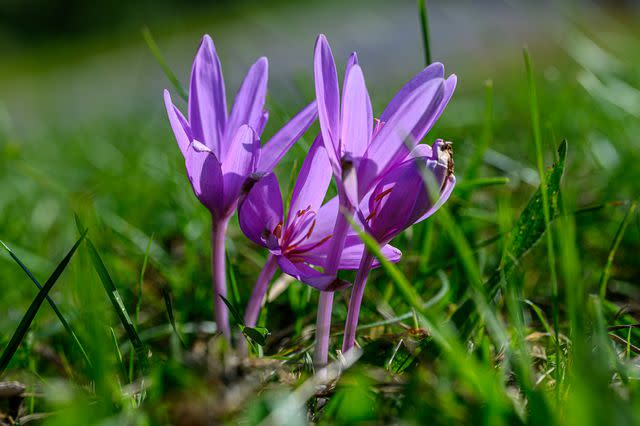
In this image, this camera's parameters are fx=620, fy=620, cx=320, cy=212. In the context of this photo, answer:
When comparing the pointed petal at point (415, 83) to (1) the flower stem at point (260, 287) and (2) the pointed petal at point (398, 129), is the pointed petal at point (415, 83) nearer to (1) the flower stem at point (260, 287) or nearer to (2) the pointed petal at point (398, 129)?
(2) the pointed petal at point (398, 129)

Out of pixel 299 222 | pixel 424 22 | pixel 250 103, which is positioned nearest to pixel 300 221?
pixel 299 222

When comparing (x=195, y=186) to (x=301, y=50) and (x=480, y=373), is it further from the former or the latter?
(x=301, y=50)

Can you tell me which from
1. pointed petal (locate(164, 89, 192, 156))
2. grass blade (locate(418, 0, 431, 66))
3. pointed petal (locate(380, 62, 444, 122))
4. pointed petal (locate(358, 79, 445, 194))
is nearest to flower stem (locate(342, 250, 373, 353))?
pointed petal (locate(358, 79, 445, 194))

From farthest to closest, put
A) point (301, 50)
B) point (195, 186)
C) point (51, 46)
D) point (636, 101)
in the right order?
point (51, 46) → point (301, 50) → point (636, 101) → point (195, 186)

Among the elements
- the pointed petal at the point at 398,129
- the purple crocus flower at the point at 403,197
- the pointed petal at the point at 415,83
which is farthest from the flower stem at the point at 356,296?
the pointed petal at the point at 415,83

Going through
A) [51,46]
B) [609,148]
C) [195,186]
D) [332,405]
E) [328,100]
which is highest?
[328,100]

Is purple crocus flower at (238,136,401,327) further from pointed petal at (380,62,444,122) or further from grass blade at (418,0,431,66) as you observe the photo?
grass blade at (418,0,431,66)

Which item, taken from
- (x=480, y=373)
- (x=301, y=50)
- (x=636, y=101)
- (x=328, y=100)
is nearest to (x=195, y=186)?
(x=328, y=100)

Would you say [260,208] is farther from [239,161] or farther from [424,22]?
[424,22]
